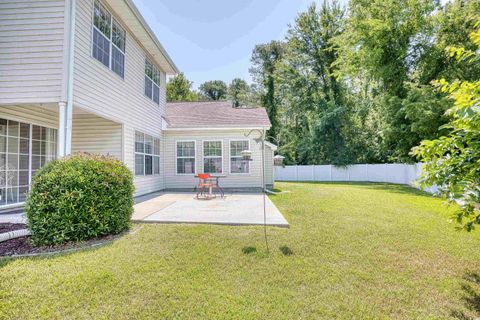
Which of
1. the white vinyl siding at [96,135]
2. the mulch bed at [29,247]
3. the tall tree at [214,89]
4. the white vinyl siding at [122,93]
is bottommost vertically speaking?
the mulch bed at [29,247]

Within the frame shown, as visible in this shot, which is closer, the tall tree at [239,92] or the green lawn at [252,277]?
the green lawn at [252,277]

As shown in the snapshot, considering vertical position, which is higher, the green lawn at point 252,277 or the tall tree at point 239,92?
the tall tree at point 239,92

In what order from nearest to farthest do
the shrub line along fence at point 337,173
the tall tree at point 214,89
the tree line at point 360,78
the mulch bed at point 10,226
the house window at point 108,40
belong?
the mulch bed at point 10,226 → the house window at point 108,40 → the tree line at point 360,78 → the shrub line along fence at point 337,173 → the tall tree at point 214,89

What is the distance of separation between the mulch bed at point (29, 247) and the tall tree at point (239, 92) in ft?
94.2

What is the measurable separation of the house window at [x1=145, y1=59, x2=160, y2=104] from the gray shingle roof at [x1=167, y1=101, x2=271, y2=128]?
1566 mm

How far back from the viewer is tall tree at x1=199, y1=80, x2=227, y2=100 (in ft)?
119

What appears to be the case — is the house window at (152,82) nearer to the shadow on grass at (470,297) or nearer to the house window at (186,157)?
the house window at (186,157)

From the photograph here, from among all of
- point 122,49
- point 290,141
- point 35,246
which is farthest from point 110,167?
point 290,141

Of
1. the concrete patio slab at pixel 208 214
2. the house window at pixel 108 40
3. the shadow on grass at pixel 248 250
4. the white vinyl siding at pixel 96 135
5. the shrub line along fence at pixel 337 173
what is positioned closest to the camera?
the shadow on grass at pixel 248 250

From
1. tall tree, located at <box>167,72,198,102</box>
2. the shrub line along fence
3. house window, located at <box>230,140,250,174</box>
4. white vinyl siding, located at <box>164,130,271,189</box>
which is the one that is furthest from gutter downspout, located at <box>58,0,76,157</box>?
tall tree, located at <box>167,72,198,102</box>

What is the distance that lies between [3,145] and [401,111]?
Result: 17.6 m

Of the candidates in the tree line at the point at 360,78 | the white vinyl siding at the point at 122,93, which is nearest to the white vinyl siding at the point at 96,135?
the white vinyl siding at the point at 122,93

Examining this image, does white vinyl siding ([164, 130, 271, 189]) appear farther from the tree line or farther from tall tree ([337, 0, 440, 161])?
tall tree ([337, 0, 440, 161])

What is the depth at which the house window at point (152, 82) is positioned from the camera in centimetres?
994
